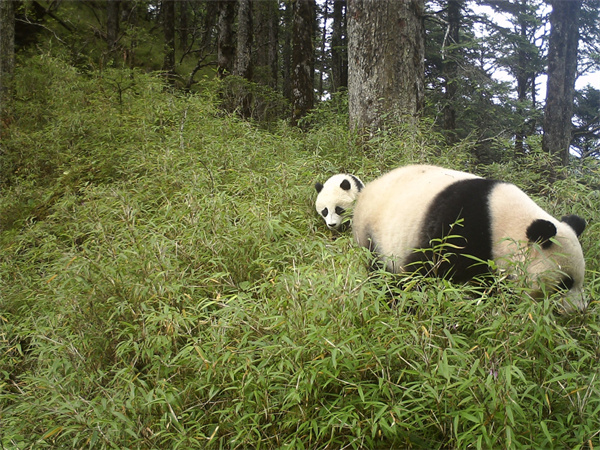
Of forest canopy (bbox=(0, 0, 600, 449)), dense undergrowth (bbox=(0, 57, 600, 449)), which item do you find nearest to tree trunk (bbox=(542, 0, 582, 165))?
forest canopy (bbox=(0, 0, 600, 449))

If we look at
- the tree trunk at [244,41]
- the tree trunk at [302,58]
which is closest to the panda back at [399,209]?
the tree trunk at [302,58]

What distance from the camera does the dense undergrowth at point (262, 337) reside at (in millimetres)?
2053

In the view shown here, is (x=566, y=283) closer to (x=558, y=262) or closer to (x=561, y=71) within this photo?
(x=558, y=262)

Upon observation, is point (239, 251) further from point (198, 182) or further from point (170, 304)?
point (198, 182)

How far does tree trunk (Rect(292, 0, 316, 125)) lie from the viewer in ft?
31.8

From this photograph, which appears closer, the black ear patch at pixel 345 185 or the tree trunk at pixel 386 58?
the black ear patch at pixel 345 185

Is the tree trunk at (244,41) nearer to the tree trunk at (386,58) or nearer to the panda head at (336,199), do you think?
the tree trunk at (386,58)

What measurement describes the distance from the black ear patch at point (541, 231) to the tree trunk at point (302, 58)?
7.56 m

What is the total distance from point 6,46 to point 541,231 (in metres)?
10.1

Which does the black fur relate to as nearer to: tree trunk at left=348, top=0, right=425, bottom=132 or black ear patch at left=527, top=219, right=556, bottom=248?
black ear patch at left=527, top=219, right=556, bottom=248

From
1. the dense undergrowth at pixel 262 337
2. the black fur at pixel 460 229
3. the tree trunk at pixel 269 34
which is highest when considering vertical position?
the tree trunk at pixel 269 34

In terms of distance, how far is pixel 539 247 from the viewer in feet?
8.22

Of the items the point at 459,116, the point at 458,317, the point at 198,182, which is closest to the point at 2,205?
the point at 198,182

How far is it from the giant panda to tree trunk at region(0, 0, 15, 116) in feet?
26.0
